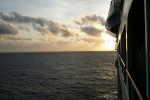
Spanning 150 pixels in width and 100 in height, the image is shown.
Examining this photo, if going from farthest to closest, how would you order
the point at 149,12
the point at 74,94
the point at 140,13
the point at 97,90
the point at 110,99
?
the point at 97,90 < the point at 74,94 < the point at 110,99 < the point at 140,13 < the point at 149,12

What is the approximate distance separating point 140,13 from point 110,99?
48.5 meters

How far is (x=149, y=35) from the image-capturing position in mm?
2906

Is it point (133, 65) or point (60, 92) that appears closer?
point (133, 65)

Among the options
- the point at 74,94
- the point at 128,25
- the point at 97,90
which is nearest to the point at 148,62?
the point at 128,25

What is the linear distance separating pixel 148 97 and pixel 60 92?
5914 cm

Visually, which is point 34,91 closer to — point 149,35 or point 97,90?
point 97,90

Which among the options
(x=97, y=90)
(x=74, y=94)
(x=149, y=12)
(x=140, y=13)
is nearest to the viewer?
(x=149, y=12)

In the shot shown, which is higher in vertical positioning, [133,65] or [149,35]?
[149,35]

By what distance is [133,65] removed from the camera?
21.1ft

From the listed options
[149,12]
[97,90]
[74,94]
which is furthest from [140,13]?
[97,90]

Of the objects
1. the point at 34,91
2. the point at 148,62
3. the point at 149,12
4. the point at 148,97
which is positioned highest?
the point at 149,12

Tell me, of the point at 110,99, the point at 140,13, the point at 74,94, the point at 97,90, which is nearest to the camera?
the point at 140,13

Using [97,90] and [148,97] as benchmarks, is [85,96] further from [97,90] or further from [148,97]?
[148,97]

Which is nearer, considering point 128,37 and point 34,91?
point 128,37
